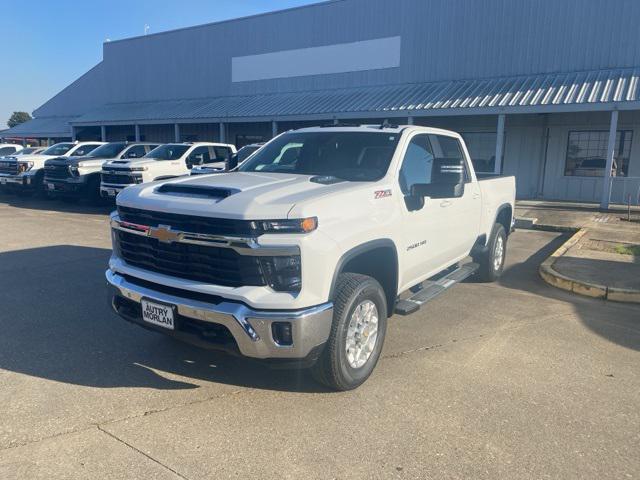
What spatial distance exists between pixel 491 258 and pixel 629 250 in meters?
3.43

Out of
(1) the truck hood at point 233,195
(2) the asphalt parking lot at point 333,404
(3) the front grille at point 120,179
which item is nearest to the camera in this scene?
(2) the asphalt parking lot at point 333,404

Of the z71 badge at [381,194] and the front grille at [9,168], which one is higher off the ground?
the z71 badge at [381,194]

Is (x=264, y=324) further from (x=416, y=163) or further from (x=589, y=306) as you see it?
(x=589, y=306)

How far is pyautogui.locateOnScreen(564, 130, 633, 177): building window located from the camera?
1647 cm

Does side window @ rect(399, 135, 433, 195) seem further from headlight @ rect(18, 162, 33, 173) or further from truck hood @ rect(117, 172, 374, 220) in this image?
headlight @ rect(18, 162, 33, 173)

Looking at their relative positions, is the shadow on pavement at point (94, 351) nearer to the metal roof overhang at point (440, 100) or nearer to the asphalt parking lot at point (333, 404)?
the asphalt parking lot at point (333, 404)

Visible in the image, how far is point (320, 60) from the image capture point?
22.6 metres

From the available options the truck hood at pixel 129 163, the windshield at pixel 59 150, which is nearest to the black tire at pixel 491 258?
the truck hood at pixel 129 163

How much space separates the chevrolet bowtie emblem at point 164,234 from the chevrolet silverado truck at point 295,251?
1cm

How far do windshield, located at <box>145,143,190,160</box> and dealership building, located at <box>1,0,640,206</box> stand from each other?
21.4 ft

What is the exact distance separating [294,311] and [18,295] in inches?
171

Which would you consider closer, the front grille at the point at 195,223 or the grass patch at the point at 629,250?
the front grille at the point at 195,223

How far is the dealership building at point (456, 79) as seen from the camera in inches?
636

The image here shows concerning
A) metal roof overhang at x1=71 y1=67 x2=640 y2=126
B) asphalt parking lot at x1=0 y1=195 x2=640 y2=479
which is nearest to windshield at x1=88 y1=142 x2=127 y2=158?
metal roof overhang at x1=71 y1=67 x2=640 y2=126
